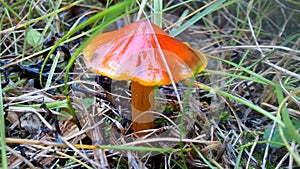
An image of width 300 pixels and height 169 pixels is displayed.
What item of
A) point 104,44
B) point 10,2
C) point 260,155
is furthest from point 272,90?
point 10,2

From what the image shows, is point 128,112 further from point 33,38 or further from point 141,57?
point 33,38

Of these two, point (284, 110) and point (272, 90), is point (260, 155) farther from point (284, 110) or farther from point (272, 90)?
point (284, 110)

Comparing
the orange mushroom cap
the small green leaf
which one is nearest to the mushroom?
the orange mushroom cap

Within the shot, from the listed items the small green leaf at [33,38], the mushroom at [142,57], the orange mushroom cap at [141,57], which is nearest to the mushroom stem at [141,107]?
the mushroom at [142,57]

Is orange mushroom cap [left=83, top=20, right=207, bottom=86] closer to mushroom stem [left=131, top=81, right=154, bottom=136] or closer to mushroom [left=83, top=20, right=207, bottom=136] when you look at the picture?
mushroom [left=83, top=20, right=207, bottom=136]

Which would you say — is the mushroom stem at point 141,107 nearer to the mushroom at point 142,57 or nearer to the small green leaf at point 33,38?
the mushroom at point 142,57

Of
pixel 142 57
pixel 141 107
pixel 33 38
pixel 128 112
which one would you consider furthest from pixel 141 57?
pixel 33 38
